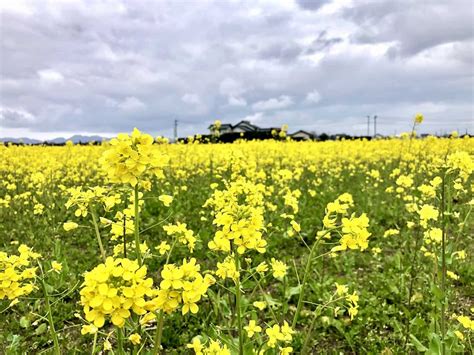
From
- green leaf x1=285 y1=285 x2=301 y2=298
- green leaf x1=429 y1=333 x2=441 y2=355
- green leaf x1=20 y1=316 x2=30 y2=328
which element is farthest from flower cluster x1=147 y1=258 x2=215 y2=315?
green leaf x1=20 y1=316 x2=30 y2=328

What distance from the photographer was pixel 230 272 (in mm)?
1841

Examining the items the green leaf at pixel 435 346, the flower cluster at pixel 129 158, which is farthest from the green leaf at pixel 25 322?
the green leaf at pixel 435 346

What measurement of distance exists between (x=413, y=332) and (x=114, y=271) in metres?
2.98

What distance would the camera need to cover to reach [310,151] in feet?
49.5

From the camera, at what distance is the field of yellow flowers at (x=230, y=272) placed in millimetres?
1494

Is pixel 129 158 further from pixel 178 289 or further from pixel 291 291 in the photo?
pixel 291 291

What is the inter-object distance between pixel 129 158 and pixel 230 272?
2.49 feet

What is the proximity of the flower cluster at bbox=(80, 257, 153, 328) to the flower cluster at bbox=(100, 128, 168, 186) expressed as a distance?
385mm

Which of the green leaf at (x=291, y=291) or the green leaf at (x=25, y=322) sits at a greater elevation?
the green leaf at (x=291, y=291)

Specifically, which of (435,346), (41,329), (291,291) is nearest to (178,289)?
(435,346)

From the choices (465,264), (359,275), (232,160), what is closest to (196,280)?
(232,160)

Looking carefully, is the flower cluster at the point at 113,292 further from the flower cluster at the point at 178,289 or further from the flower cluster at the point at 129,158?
the flower cluster at the point at 129,158

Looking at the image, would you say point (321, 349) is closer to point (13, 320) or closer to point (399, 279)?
point (399, 279)

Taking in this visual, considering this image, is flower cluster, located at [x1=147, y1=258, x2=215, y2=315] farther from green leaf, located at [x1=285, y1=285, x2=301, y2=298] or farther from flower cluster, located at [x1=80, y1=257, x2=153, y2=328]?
green leaf, located at [x1=285, y1=285, x2=301, y2=298]
